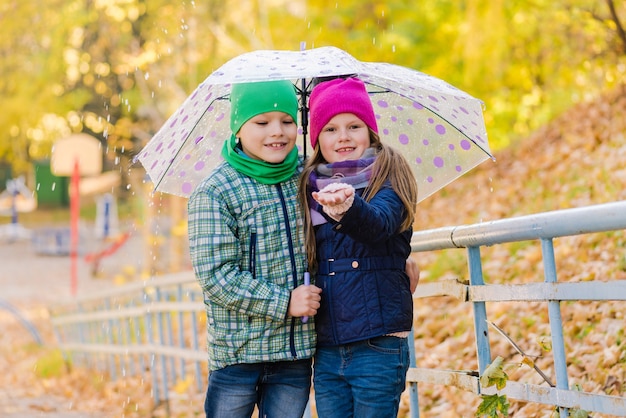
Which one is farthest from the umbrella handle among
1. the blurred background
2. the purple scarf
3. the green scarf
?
the blurred background

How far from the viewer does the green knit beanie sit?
3211mm

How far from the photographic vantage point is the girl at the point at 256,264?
10.1 ft

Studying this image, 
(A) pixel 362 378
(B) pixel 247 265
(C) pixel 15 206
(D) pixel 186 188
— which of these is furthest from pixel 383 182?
(C) pixel 15 206

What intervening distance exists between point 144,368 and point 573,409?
5789 mm

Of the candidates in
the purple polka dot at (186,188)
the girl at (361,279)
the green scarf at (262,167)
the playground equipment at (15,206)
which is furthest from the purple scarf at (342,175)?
the playground equipment at (15,206)

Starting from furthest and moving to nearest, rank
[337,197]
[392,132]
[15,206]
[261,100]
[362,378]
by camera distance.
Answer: [15,206]
[392,132]
[261,100]
[362,378]
[337,197]

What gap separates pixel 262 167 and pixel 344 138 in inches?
11.9

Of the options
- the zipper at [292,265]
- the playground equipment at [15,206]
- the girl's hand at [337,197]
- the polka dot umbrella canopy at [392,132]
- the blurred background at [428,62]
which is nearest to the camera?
the girl's hand at [337,197]

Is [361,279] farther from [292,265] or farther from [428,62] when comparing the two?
[428,62]

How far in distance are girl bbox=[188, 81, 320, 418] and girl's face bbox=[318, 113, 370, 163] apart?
13cm

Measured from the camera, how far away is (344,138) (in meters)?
3.17

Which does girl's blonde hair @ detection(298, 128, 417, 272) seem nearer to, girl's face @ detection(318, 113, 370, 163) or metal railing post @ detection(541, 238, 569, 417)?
girl's face @ detection(318, 113, 370, 163)

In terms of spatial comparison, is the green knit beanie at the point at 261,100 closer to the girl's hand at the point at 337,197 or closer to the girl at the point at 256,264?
the girl at the point at 256,264

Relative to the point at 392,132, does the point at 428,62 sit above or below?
above
